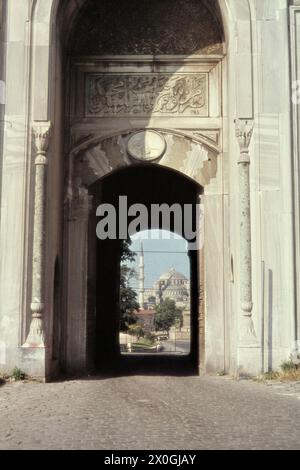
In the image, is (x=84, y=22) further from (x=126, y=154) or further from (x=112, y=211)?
(x=112, y=211)

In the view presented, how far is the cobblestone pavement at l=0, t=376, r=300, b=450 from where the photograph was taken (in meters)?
5.39

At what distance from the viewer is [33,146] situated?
10.9m

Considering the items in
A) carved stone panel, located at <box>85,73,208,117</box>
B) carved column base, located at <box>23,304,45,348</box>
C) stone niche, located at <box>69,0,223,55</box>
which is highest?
stone niche, located at <box>69,0,223,55</box>

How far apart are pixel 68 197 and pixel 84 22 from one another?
3408mm

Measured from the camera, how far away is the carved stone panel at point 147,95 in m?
12.5

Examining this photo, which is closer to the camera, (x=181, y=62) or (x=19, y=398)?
(x=19, y=398)

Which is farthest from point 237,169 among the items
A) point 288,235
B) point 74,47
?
point 74,47

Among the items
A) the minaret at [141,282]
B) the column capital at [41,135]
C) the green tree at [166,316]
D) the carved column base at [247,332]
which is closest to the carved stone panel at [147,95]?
the column capital at [41,135]

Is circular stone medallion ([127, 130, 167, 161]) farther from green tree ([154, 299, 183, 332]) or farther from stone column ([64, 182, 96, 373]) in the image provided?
green tree ([154, 299, 183, 332])

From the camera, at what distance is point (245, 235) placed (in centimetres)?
1066

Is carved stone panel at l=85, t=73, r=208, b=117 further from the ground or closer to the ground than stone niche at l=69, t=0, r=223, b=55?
closer to the ground

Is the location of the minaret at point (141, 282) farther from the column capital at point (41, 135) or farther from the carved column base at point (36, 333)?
the carved column base at point (36, 333)

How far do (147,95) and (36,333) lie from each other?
16.4 ft

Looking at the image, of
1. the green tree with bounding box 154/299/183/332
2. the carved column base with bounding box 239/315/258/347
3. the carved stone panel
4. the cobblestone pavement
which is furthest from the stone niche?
the green tree with bounding box 154/299/183/332
